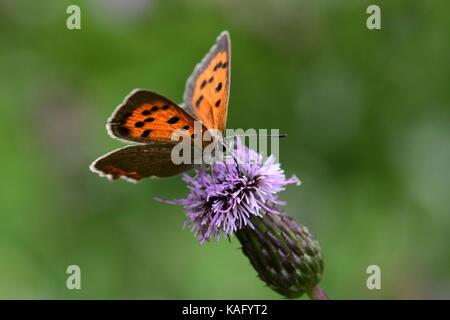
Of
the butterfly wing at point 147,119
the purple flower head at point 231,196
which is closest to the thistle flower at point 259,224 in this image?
the purple flower head at point 231,196

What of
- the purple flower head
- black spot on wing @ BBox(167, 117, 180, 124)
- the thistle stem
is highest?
black spot on wing @ BBox(167, 117, 180, 124)

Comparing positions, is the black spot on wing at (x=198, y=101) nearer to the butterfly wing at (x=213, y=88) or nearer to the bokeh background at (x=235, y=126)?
the butterfly wing at (x=213, y=88)

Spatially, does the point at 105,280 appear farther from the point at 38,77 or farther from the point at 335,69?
the point at 335,69

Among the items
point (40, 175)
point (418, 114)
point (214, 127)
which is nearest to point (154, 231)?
point (40, 175)

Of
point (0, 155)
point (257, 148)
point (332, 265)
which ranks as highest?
point (0, 155)

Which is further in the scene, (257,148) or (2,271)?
(2,271)

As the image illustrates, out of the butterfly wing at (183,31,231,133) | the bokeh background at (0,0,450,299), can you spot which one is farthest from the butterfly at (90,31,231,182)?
the bokeh background at (0,0,450,299)

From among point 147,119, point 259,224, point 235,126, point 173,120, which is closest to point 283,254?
point 259,224

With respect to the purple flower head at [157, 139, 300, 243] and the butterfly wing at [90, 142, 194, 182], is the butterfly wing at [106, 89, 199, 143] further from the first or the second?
the purple flower head at [157, 139, 300, 243]
